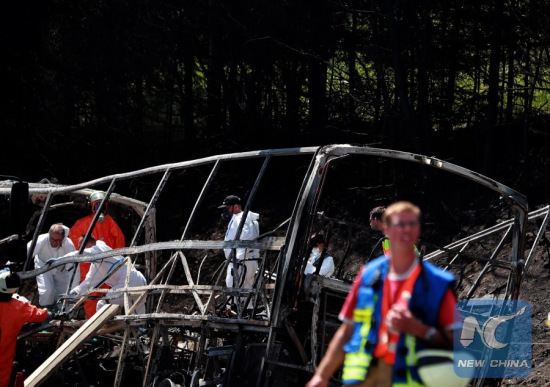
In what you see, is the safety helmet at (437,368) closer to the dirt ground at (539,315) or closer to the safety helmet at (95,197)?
the dirt ground at (539,315)

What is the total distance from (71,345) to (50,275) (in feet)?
9.09

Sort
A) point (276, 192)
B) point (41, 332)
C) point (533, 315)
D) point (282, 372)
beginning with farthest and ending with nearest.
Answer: point (276, 192)
point (533, 315)
point (41, 332)
point (282, 372)

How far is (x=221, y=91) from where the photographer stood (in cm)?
2295

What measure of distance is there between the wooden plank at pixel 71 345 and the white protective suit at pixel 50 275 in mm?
1717

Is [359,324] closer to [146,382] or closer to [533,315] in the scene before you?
[146,382]

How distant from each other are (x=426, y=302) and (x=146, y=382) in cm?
595

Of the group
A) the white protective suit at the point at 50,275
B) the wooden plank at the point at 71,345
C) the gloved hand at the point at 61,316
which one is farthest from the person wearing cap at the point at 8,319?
the white protective suit at the point at 50,275

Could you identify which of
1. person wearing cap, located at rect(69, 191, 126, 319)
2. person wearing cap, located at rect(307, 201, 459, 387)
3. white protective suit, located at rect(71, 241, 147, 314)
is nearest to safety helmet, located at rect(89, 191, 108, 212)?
person wearing cap, located at rect(69, 191, 126, 319)

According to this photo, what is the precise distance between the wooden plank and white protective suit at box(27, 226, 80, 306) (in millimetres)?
1717

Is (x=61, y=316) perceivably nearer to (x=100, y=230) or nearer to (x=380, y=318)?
(x=100, y=230)

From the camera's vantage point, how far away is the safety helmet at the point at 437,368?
4320 mm

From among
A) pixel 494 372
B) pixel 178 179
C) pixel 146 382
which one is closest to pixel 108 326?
pixel 146 382

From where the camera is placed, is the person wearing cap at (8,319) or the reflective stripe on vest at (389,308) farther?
the person wearing cap at (8,319)

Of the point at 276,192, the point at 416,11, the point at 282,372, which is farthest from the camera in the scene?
the point at 276,192
